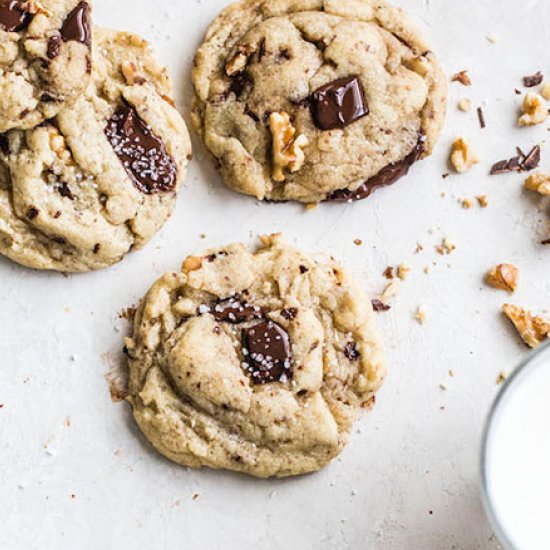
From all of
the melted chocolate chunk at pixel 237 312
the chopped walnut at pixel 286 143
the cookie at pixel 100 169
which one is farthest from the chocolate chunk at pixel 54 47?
the melted chocolate chunk at pixel 237 312

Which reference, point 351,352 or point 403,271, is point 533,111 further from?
point 351,352

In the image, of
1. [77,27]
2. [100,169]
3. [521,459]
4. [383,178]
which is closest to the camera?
[521,459]

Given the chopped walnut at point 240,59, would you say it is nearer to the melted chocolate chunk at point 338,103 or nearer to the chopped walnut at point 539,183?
the melted chocolate chunk at point 338,103

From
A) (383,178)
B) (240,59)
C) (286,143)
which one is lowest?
(383,178)

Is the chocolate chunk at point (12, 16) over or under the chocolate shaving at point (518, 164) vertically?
over

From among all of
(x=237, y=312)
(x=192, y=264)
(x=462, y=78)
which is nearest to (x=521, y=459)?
(x=237, y=312)

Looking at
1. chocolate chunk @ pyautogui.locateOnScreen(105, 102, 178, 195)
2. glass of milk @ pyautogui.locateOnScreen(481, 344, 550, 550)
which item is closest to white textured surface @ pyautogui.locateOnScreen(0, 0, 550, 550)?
chocolate chunk @ pyautogui.locateOnScreen(105, 102, 178, 195)

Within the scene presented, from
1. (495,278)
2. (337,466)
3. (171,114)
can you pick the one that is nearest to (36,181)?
(171,114)
